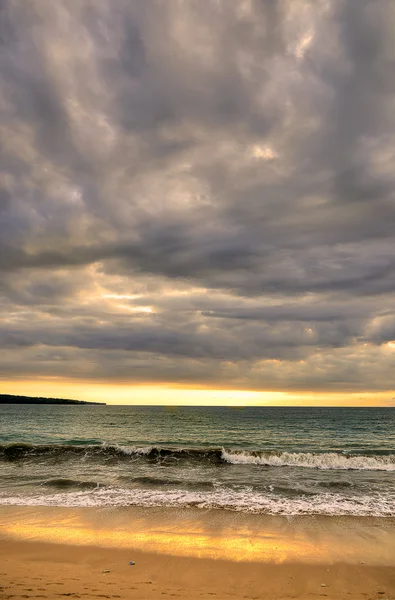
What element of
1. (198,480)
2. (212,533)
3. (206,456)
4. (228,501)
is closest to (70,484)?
(198,480)

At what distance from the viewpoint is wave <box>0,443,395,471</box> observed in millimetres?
28688

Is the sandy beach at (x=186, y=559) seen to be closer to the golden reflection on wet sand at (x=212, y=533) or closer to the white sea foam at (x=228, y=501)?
the golden reflection on wet sand at (x=212, y=533)

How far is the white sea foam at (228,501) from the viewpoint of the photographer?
1593cm

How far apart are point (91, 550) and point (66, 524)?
2.81m

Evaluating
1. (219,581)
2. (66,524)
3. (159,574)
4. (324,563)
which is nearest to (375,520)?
(324,563)

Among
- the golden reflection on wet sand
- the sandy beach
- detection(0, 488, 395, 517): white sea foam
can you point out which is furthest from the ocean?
the sandy beach

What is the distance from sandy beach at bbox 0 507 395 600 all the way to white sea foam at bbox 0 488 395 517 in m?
1.40

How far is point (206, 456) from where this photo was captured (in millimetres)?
31172

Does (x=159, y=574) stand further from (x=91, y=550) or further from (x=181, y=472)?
(x=181, y=472)

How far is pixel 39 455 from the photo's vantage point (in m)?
31.2

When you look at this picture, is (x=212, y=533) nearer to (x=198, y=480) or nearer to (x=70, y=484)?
(x=198, y=480)

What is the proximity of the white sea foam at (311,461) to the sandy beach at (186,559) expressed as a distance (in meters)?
14.8

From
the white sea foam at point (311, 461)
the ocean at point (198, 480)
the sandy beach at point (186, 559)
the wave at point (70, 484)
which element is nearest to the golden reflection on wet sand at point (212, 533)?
the sandy beach at point (186, 559)

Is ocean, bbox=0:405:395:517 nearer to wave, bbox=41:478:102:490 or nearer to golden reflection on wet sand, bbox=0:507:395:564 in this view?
wave, bbox=41:478:102:490
